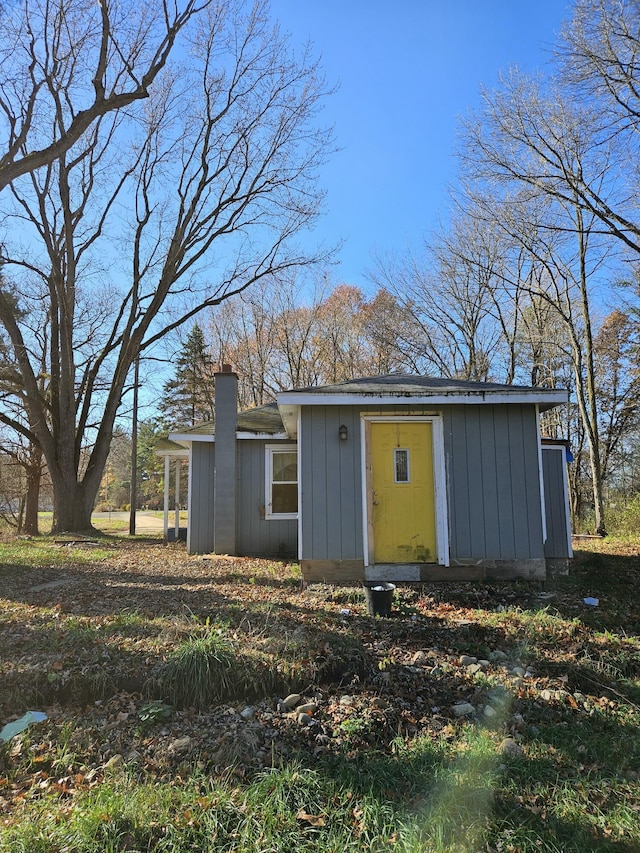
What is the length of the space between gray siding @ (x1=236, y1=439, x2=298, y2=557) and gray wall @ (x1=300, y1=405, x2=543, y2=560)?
3985 millimetres

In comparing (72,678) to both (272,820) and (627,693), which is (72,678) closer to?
(272,820)

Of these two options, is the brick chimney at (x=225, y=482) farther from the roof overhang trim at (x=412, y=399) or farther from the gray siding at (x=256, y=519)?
the roof overhang trim at (x=412, y=399)

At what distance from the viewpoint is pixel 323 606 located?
586cm

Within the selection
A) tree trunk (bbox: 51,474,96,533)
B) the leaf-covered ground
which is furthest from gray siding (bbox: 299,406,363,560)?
tree trunk (bbox: 51,474,96,533)

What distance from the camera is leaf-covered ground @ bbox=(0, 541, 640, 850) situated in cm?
276

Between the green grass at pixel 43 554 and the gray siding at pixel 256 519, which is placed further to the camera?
the gray siding at pixel 256 519

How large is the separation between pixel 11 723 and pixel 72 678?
483 mm

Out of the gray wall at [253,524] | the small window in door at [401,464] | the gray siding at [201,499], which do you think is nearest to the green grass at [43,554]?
the gray siding at [201,499]

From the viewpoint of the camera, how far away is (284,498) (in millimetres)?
11195

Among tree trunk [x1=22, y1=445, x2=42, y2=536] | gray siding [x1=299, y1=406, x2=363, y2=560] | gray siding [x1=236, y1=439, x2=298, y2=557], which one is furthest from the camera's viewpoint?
tree trunk [x1=22, y1=445, x2=42, y2=536]

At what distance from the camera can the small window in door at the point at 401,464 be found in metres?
7.38

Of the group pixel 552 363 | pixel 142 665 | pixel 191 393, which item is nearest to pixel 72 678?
pixel 142 665

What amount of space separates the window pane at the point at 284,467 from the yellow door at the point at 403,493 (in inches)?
159

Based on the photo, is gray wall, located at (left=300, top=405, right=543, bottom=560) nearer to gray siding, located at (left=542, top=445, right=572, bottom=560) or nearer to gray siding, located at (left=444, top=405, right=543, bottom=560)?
gray siding, located at (left=444, top=405, right=543, bottom=560)
